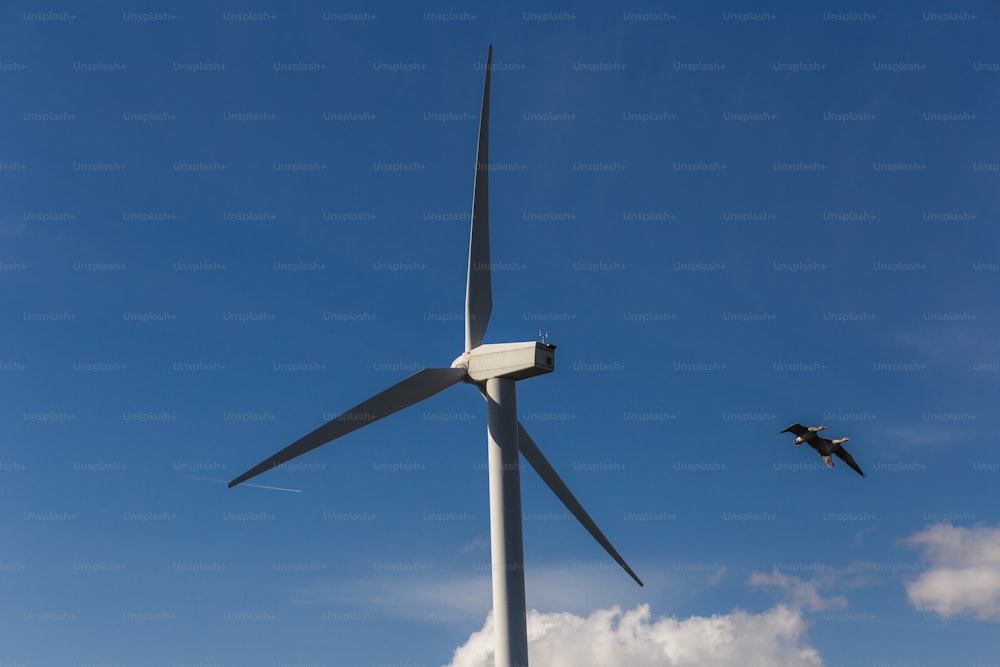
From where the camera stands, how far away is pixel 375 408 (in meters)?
38.8

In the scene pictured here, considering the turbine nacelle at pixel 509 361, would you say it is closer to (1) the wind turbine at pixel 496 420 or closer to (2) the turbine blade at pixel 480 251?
(1) the wind turbine at pixel 496 420

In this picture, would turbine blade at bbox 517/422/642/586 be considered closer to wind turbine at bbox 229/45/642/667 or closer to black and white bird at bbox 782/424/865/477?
wind turbine at bbox 229/45/642/667

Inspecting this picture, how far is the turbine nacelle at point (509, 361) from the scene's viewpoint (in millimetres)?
38219

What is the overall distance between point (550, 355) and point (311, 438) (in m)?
10.0

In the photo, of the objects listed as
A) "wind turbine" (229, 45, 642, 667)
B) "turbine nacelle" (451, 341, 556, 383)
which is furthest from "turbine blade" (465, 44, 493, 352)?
"turbine nacelle" (451, 341, 556, 383)

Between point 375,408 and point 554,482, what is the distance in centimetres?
961

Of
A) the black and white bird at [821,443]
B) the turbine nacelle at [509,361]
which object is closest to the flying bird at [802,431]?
the black and white bird at [821,443]

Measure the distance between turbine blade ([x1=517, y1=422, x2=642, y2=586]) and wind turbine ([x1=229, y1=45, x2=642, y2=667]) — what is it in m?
0.05

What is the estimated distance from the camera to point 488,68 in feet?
147

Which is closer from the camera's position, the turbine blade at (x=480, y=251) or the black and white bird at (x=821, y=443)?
the black and white bird at (x=821, y=443)

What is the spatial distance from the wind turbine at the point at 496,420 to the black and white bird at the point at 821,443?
9883 mm

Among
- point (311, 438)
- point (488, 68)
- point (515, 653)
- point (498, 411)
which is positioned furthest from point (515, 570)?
point (488, 68)

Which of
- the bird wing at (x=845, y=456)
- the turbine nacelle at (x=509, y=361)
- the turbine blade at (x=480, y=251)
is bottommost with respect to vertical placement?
the bird wing at (x=845, y=456)

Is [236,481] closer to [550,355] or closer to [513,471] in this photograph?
[513,471]
